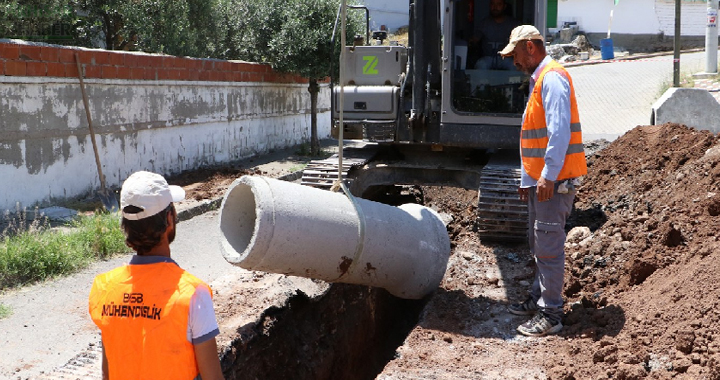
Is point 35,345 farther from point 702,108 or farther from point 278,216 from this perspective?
point 702,108

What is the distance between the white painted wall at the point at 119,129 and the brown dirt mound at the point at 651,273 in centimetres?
656

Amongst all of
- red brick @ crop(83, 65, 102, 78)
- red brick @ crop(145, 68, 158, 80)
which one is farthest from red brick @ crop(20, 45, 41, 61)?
red brick @ crop(145, 68, 158, 80)

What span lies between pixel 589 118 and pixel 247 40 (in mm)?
9377

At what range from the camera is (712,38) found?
19.9m

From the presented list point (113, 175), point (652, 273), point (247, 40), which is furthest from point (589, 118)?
point (652, 273)

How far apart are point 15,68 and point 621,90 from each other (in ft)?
62.8

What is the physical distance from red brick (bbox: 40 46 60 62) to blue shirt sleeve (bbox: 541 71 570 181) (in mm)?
6883

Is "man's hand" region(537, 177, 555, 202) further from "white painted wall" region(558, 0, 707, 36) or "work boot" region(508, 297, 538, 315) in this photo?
"white painted wall" region(558, 0, 707, 36)

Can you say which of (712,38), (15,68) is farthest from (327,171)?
(712,38)

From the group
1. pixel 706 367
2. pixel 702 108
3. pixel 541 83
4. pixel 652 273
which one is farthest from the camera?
pixel 702 108

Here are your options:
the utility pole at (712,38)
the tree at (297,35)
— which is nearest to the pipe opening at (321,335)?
the tree at (297,35)

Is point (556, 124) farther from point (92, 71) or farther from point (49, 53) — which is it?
point (92, 71)

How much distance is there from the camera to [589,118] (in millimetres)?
19344

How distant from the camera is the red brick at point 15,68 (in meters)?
8.66
